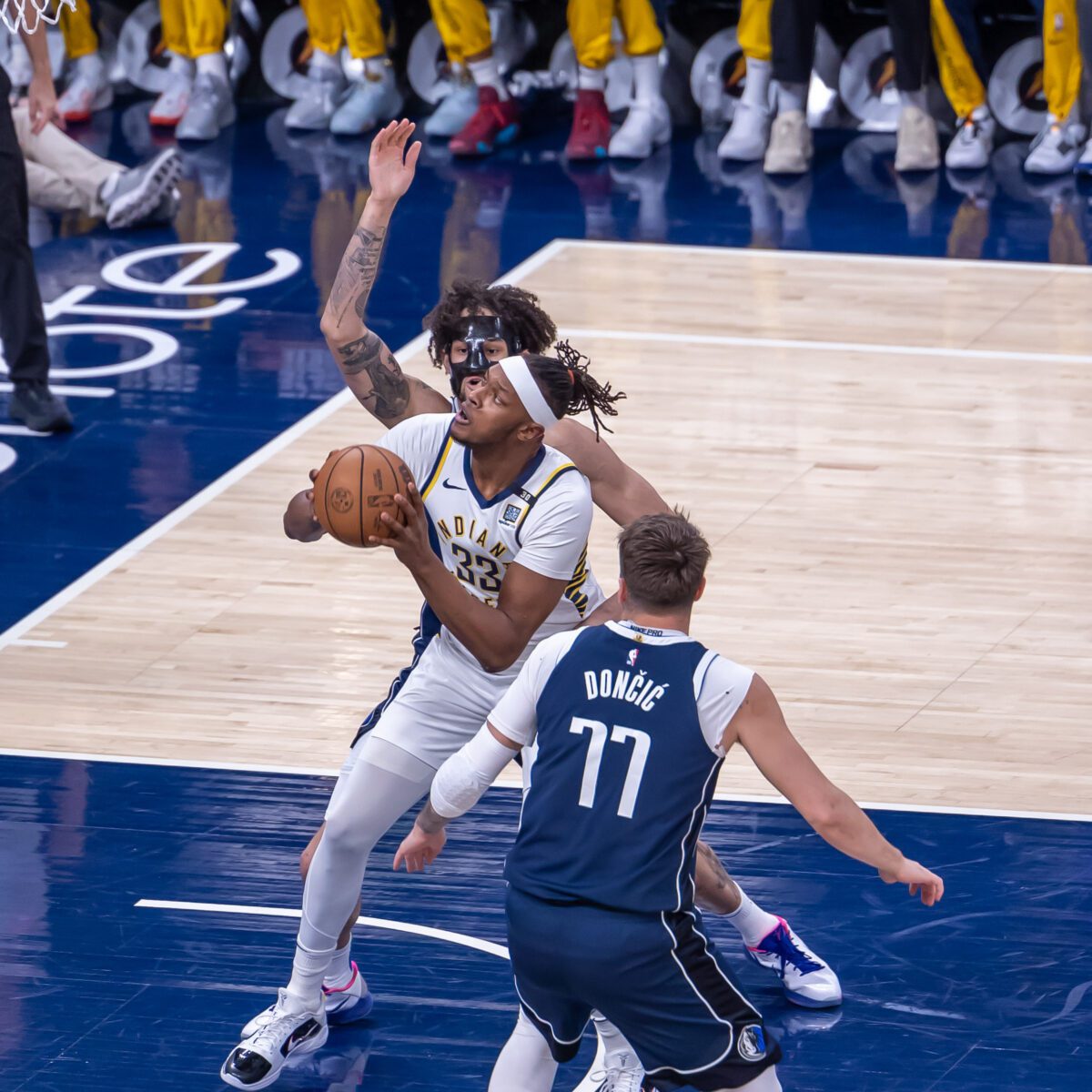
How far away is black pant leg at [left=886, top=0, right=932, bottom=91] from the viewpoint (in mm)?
13305

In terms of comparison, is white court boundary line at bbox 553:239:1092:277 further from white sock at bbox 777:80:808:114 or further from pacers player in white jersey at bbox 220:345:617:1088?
Answer: pacers player in white jersey at bbox 220:345:617:1088

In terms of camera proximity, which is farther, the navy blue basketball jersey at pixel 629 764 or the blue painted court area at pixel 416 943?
the blue painted court area at pixel 416 943

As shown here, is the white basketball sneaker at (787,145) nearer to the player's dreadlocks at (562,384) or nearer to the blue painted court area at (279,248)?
the blue painted court area at (279,248)

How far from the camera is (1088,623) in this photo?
7.54 m

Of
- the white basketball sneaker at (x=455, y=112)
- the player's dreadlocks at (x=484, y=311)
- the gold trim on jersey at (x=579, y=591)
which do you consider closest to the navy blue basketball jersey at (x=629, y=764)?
the gold trim on jersey at (x=579, y=591)

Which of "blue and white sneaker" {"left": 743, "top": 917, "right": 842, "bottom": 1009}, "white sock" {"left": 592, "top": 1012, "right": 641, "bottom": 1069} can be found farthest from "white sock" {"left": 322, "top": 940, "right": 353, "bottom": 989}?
"blue and white sneaker" {"left": 743, "top": 917, "right": 842, "bottom": 1009}

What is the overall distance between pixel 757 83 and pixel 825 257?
7.59 ft

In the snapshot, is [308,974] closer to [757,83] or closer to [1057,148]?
[1057,148]

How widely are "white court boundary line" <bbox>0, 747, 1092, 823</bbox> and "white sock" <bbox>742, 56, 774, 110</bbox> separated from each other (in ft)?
27.1

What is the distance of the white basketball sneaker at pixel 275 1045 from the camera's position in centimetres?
479

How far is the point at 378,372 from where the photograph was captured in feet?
18.3

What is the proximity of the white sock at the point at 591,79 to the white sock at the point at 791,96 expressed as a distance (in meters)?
1.17

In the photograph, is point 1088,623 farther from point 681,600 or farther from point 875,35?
point 875,35

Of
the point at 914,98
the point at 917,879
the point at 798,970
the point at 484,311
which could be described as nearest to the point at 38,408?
the point at 484,311
